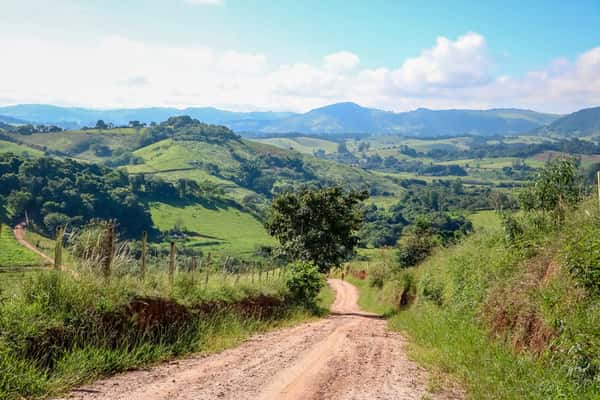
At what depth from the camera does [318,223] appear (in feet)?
Answer: 122

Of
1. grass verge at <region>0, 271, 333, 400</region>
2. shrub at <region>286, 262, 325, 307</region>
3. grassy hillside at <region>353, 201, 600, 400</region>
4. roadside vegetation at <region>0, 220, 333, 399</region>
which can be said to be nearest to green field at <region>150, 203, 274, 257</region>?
shrub at <region>286, 262, 325, 307</region>

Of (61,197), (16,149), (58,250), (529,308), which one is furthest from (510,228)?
(16,149)

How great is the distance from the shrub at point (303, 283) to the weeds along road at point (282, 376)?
11200 millimetres

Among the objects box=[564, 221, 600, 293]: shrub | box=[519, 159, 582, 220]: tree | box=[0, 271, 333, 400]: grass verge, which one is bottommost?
box=[0, 271, 333, 400]: grass verge

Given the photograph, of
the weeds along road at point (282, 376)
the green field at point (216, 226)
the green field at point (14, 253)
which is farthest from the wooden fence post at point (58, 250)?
the green field at point (216, 226)

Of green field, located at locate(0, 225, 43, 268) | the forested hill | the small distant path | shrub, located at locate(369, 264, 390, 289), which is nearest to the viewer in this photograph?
shrub, located at locate(369, 264, 390, 289)

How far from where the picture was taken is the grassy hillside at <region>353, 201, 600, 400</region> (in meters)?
8.12

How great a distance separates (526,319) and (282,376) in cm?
530

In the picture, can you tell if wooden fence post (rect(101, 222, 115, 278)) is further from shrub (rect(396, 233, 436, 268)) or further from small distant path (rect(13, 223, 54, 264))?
small distant path (rect(13, 223, 54, 264))

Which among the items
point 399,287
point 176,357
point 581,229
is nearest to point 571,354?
point 581,229

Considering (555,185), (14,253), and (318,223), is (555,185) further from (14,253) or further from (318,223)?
(14,253)

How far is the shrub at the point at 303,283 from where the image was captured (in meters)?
25.5

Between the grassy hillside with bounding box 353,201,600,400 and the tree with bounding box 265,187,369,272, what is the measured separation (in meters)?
18.5

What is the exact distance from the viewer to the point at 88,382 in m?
8.69
